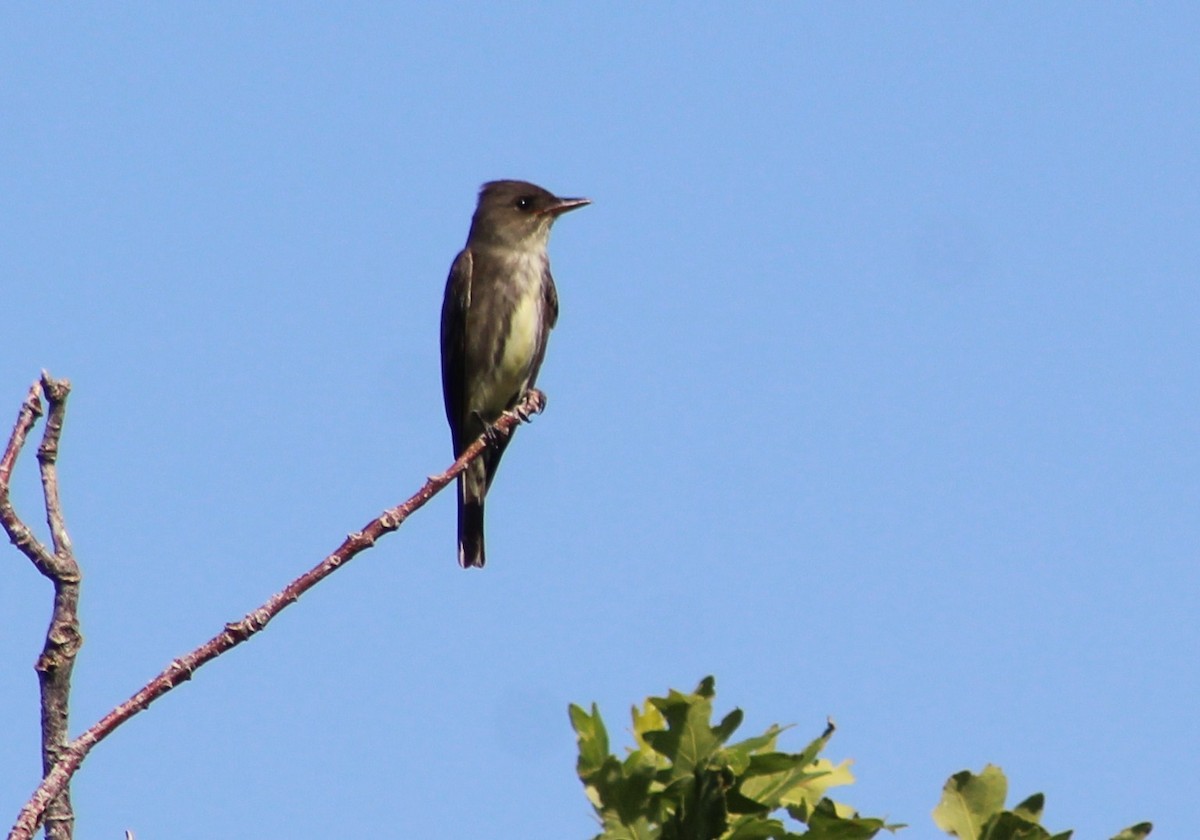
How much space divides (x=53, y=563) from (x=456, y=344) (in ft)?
27.0

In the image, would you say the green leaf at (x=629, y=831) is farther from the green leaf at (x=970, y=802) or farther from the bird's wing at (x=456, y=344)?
Result: the bird's wing at (x=456, y=344)

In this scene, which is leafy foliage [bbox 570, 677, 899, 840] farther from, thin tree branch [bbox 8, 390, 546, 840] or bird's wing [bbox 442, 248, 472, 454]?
bird's wing [bbox 442, 248, 472, 454]

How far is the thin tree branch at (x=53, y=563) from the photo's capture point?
2951 millimetres

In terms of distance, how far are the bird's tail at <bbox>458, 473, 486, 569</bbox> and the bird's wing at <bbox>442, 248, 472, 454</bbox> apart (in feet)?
1.46

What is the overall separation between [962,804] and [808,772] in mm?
256

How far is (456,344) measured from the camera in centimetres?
1128

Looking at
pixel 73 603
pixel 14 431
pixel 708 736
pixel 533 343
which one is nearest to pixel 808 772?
pixel 708 736

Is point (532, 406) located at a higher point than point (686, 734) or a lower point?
higher

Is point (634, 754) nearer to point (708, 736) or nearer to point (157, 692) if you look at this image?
point (708, 736)

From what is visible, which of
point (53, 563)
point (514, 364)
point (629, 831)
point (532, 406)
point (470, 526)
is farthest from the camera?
point (470, 526)

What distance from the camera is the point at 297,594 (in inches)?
123

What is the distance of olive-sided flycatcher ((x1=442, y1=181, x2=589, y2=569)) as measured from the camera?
36.5ft

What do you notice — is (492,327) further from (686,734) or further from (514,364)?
(686,734)

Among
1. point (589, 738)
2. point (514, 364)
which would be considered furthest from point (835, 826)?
point (514, 364)
